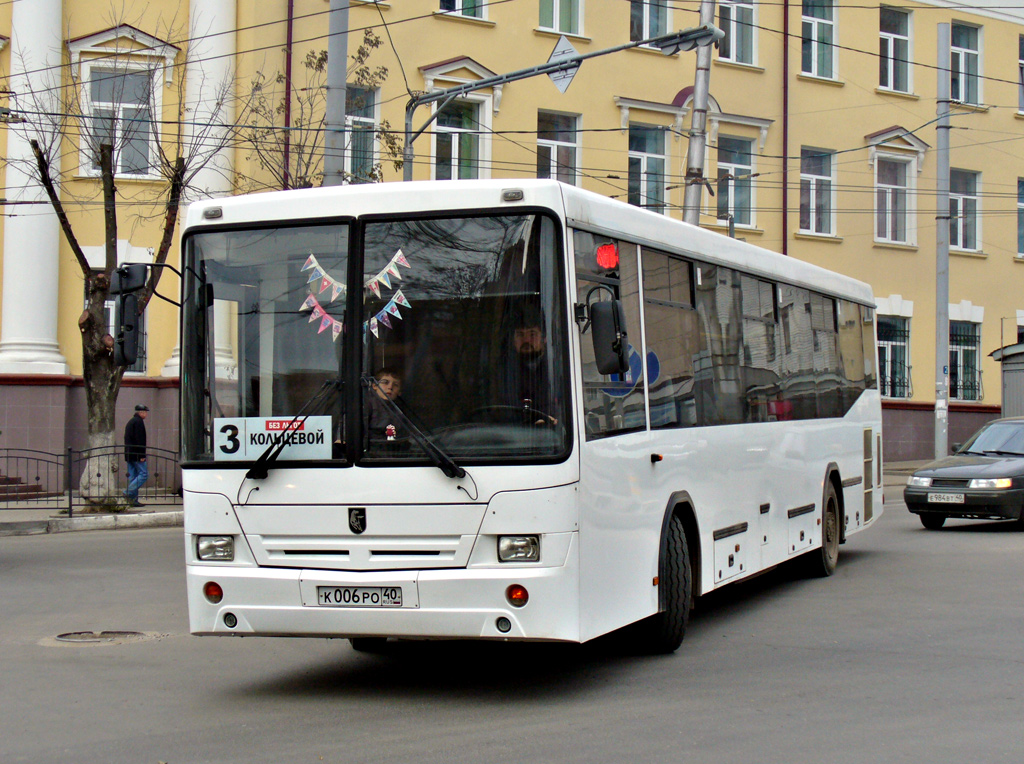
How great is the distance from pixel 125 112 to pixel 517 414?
762 inches

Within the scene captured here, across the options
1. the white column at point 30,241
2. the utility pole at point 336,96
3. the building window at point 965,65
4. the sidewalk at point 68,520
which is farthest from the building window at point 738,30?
the sidewalk at point 68,520

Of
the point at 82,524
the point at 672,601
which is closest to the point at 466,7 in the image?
the point at 82,524

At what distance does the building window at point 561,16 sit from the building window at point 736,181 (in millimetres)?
4793

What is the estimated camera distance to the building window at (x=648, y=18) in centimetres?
3008

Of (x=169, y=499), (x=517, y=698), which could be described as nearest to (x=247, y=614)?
(x=517, y=698)

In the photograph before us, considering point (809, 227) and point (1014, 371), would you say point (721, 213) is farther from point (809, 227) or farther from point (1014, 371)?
point (1014, 371)

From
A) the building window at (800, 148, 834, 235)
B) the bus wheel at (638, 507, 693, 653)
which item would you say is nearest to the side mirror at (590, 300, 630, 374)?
the bus wheel at (638, 507, 693, 653)

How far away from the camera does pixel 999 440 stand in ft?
60.3

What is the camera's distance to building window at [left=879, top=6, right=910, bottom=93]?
1340 inches

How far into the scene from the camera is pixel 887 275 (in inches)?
1330

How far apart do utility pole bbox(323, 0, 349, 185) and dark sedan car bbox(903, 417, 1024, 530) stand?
8.57 metres

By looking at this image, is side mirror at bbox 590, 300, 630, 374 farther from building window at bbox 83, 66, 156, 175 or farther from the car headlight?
building window at bbox 83, 66, 156, 175

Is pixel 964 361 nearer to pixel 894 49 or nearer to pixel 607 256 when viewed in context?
pixel 894 49

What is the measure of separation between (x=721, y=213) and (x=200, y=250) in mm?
25106
